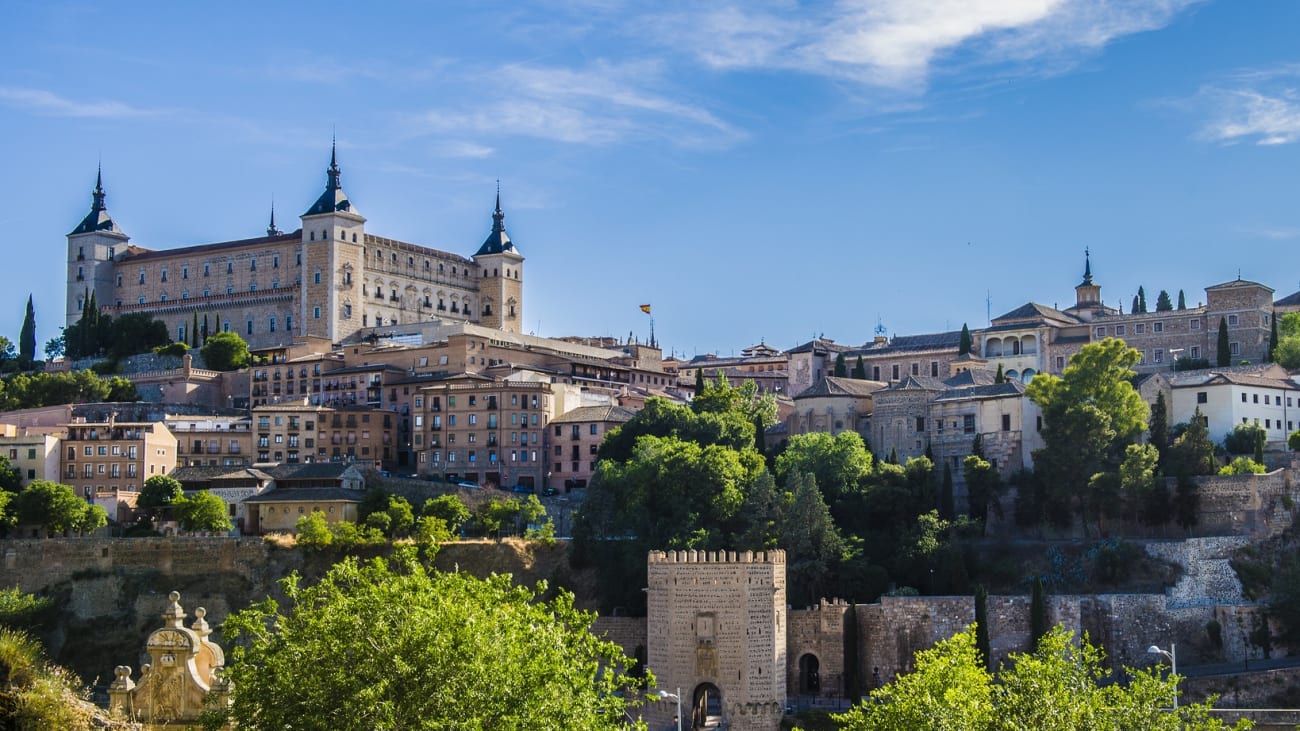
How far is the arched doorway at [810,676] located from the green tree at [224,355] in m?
59.7

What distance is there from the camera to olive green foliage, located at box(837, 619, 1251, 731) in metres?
42.4

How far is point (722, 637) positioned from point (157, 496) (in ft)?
125

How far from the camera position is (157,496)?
3701 inches

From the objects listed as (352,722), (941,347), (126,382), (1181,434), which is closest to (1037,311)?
(941,347)

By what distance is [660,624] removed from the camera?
66875mm

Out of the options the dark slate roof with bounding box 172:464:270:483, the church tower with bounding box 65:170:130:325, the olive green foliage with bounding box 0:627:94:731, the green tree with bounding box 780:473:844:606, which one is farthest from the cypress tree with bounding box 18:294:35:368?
the olive green foliage with bounding box 0:627:94:731

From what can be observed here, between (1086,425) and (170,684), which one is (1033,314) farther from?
(170,684)

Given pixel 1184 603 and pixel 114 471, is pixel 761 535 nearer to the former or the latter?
pixel 1184 603

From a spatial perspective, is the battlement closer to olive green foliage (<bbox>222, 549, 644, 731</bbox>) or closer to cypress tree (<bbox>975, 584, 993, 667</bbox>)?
cypress tree (<bbox>975, 584, 993, 667</bbox>)

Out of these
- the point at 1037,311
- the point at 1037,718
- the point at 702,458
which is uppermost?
the point at 1037,311

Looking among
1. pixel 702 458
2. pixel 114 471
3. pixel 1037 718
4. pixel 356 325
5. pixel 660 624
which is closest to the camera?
pixel 1037 718

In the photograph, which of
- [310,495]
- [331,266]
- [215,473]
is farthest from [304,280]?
[310,495]

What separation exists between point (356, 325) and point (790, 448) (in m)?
50.8

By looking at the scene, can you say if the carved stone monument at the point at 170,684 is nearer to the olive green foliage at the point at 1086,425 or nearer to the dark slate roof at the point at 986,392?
the olive green foliage at the point at 1086,425
